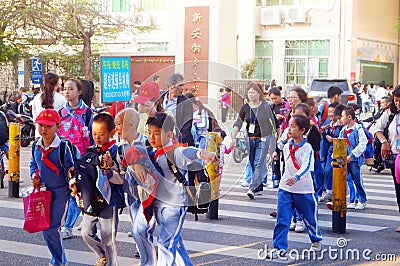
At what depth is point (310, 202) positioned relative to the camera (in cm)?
781

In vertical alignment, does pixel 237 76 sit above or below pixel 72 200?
above

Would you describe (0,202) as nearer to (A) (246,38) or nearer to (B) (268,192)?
(B) (268,192)

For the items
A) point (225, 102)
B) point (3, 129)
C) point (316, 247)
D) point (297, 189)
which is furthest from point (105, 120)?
point (3, 129)

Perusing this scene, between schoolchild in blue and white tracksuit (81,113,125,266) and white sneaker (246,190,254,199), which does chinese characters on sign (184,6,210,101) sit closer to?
white sneaker (246,190,254,199)

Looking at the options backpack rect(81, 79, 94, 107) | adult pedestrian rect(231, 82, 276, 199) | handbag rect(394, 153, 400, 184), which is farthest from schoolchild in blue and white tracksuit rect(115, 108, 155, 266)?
handbag rect(394, 153, 400, 184)

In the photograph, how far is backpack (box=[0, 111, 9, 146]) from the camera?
12623mm

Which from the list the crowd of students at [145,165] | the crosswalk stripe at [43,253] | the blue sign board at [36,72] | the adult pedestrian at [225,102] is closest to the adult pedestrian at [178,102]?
the crowd of students at [145,165]

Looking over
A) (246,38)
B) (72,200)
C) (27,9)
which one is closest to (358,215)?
(72,200)

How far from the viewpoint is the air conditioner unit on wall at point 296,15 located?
148 ft

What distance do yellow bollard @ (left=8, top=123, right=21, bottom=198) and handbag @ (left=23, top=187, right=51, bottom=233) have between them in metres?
5.30

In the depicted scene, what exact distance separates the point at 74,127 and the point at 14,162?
3723 millimetres

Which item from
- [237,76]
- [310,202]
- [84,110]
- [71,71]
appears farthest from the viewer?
[71,71]

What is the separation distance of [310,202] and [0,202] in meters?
5.41

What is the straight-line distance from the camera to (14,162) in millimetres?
12000
